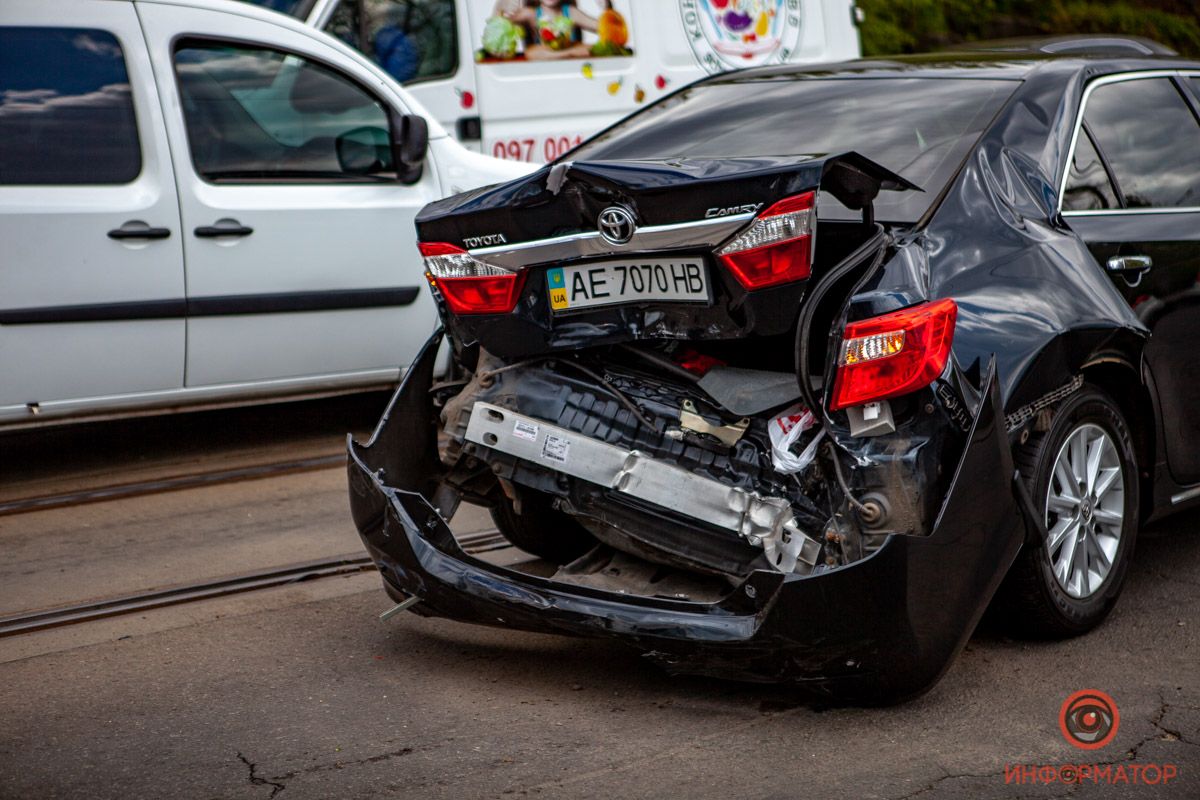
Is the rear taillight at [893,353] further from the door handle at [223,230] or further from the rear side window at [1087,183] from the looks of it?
the door handle at [223,230]

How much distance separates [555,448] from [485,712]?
2.19ft

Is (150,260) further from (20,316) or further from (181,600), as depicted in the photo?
(181,600)

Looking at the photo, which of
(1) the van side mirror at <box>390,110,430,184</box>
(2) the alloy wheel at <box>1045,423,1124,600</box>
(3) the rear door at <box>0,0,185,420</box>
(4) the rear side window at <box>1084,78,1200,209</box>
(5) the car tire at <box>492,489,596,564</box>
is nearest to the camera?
(2) the alloy wheel at <box>1045,423,1124,600</box>

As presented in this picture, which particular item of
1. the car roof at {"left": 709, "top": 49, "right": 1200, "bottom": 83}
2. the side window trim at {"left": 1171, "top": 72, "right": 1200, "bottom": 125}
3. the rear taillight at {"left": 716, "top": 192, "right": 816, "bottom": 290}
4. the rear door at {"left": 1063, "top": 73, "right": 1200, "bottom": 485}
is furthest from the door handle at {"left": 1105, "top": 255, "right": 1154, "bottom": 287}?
the rear taillight at {"left": 716, "top": 192, "right": 816, "bottom": 290}

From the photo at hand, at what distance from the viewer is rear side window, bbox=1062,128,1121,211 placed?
394cm

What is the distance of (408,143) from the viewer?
20.4 ft

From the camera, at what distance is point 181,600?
14.3 feet

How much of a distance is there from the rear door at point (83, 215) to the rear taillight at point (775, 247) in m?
3.22

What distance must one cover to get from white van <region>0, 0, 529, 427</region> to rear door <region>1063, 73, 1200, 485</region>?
3057 millimetres

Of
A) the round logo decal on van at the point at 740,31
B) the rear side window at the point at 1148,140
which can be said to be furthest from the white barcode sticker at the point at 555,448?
the round logo decal on van at the point at 740,31

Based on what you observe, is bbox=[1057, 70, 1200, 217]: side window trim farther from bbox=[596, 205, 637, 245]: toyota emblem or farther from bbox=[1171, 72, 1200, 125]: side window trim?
bbox=[596, 205, 637, 245]: toyota emblem

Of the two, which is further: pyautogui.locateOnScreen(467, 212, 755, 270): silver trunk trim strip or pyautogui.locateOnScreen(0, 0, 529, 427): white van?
pyautogui.locateOnScreen(0, 0, 529, 427): white van

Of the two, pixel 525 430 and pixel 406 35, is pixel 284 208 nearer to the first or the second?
pixel 406 35

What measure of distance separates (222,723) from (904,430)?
1.74m
